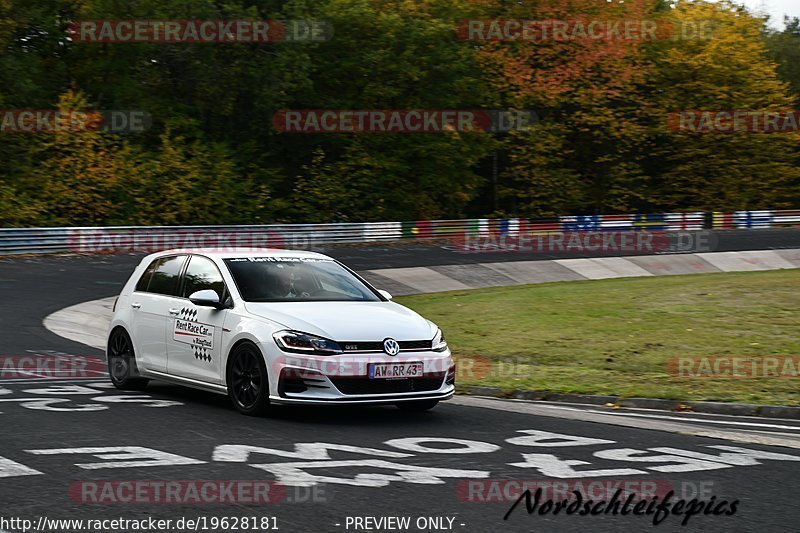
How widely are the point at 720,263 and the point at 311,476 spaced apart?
34.4m

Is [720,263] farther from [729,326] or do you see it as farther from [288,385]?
[288,385]

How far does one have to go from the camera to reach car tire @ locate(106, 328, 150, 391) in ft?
40.4

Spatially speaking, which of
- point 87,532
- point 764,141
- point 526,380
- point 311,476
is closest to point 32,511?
point 87,532

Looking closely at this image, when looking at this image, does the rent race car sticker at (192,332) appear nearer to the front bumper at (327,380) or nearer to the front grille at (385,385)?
the front bumper at (327,380)

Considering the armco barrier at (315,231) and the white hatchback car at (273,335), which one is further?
the armco barrier at (315,231)

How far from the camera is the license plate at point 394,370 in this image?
9.86 m

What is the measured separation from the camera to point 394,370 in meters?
9.95

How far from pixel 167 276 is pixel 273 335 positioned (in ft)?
8.55

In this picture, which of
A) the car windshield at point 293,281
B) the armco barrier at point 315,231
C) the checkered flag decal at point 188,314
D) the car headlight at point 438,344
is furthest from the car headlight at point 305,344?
the armco barrier at point 315,231

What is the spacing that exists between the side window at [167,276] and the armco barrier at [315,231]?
2454 cm

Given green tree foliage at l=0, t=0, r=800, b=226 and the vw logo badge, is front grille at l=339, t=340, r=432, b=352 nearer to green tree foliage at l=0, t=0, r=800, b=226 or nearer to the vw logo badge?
the vw logo badge

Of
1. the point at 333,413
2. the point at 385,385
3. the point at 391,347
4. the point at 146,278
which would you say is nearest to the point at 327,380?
the point at 385,385

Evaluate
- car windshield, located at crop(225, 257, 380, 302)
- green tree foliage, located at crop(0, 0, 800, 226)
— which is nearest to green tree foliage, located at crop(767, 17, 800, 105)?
green tree foliage, located at crop(0, 0, 800, 226)

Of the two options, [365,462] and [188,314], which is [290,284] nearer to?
[188,314]
